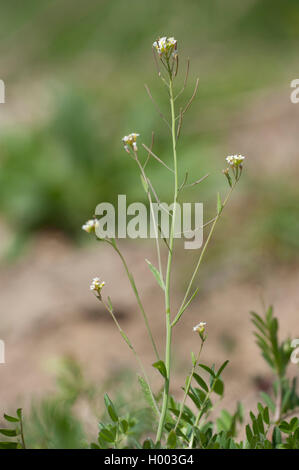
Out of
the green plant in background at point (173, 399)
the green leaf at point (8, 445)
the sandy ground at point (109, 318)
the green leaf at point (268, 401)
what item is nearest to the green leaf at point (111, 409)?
the green plant in background at point (173, 399)

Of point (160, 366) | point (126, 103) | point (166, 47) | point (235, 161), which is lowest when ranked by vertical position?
point (160, 366)

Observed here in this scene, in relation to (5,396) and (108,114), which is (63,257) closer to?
(5,396)

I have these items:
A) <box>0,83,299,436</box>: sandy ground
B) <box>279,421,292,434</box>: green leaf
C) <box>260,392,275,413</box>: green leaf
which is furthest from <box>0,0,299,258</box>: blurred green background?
<box>279,421,292,434</box>: green leaf

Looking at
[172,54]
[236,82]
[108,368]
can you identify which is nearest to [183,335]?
[108,368]

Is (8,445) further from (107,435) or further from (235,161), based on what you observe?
(235,161)

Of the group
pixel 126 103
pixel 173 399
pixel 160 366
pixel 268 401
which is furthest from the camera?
pixel 126 103

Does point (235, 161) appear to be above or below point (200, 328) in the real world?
above

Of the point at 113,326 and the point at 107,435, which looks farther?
the point at 113,326

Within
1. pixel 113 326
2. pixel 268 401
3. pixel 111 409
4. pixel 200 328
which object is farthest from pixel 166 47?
pixel 113 326

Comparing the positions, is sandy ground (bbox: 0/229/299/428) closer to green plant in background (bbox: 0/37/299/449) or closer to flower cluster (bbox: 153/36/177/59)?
green plant in background (bbox: 0/37/299/449)
